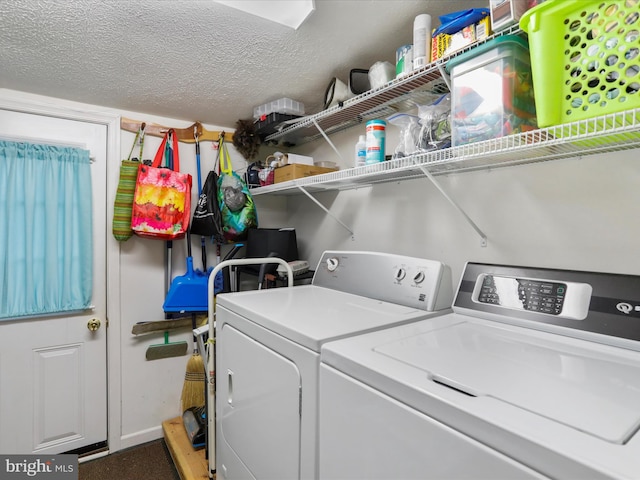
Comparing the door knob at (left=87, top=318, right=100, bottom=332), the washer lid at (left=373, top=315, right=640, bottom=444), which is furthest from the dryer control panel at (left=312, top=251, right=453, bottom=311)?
the door knob at (left=87, top=318, right=100, bottom=332)

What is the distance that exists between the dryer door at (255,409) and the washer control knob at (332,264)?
59cm

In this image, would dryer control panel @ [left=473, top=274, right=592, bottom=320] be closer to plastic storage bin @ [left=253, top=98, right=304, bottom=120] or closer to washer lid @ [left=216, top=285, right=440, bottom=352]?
washer lid @ [left=216, top=285, right=440, bottom=352]

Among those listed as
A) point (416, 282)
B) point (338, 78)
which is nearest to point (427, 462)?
point (416, 282)

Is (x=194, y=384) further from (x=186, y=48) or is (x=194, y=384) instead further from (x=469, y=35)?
(x=469, y=35)

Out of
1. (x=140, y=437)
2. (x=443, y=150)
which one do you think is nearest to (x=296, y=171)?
(x=443, y=150)

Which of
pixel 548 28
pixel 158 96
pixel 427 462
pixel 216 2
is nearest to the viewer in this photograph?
pixel 427 462

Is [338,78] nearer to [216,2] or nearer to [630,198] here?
[216,2]

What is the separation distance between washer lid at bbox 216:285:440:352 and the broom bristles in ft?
3.52

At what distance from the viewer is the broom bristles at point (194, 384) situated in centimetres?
235

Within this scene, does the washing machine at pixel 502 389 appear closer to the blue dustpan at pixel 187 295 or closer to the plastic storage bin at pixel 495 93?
the plastic storage bin at pixel 495 93

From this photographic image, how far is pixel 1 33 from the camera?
1440 millimetres

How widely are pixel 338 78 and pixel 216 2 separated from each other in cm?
79

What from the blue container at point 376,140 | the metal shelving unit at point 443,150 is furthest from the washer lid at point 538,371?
the blue container at point 376,140

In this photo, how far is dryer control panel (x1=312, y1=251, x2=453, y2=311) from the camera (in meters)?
1.29
